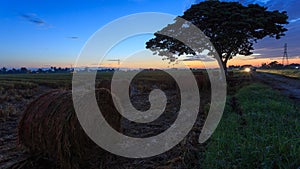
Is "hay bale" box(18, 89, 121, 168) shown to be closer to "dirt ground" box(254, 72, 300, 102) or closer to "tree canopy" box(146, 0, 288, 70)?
"dirt ground" box(254, 72, 300, 102)

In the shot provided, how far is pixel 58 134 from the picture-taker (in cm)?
374

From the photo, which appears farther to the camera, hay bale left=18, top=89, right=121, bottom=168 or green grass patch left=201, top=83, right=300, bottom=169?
hay bale left=18, top=89, right=121, bottom=168

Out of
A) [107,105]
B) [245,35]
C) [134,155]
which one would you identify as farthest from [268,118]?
[245,35]

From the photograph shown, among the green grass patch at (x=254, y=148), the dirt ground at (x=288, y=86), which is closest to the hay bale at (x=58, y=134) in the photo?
the green grass patch at (x=254, y=148)

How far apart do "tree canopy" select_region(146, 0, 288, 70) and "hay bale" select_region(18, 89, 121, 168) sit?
17.0m

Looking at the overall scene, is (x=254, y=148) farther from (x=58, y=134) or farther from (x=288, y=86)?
(x=288, y=86)

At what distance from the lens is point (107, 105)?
5035 mm

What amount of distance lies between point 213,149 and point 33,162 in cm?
384

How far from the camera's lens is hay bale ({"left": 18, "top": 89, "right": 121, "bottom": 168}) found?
150 inches

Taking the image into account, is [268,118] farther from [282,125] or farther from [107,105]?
[107,105]

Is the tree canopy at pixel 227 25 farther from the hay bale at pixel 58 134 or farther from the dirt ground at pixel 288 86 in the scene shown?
the hay bale at pixel 58 134

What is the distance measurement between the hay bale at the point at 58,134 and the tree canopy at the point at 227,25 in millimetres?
16988

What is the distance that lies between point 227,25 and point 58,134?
17.9 meters

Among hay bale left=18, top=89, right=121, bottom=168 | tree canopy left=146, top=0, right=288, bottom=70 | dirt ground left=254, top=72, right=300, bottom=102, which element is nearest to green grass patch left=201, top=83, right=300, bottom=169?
hay bale left=18, top=89, right=121, bottom=168
